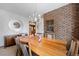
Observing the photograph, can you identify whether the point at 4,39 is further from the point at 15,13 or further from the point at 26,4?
the point at 26,4

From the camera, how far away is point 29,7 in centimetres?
144

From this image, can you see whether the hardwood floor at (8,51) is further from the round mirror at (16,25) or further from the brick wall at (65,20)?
the brick wall at (65,20)

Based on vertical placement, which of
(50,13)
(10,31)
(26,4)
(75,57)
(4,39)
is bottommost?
(75,57)

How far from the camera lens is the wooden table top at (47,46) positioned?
139cm

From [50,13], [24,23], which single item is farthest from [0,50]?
[50,13]

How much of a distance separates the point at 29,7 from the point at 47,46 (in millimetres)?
608

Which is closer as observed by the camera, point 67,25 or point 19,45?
point 67,25

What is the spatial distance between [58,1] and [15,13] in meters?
0.62

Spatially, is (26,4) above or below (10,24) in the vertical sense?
above

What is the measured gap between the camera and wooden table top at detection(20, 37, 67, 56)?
→ 1.39m

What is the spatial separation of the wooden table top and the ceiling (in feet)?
1.22

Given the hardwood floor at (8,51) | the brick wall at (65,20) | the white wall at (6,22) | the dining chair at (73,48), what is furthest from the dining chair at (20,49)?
the dining chair at (73,48)

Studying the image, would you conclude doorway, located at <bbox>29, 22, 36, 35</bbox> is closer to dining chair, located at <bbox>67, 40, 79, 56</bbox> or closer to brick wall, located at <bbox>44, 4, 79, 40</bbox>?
brick wall, located at <bbox>44, 4, 79, 40</bbox>

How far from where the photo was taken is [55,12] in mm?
1374
